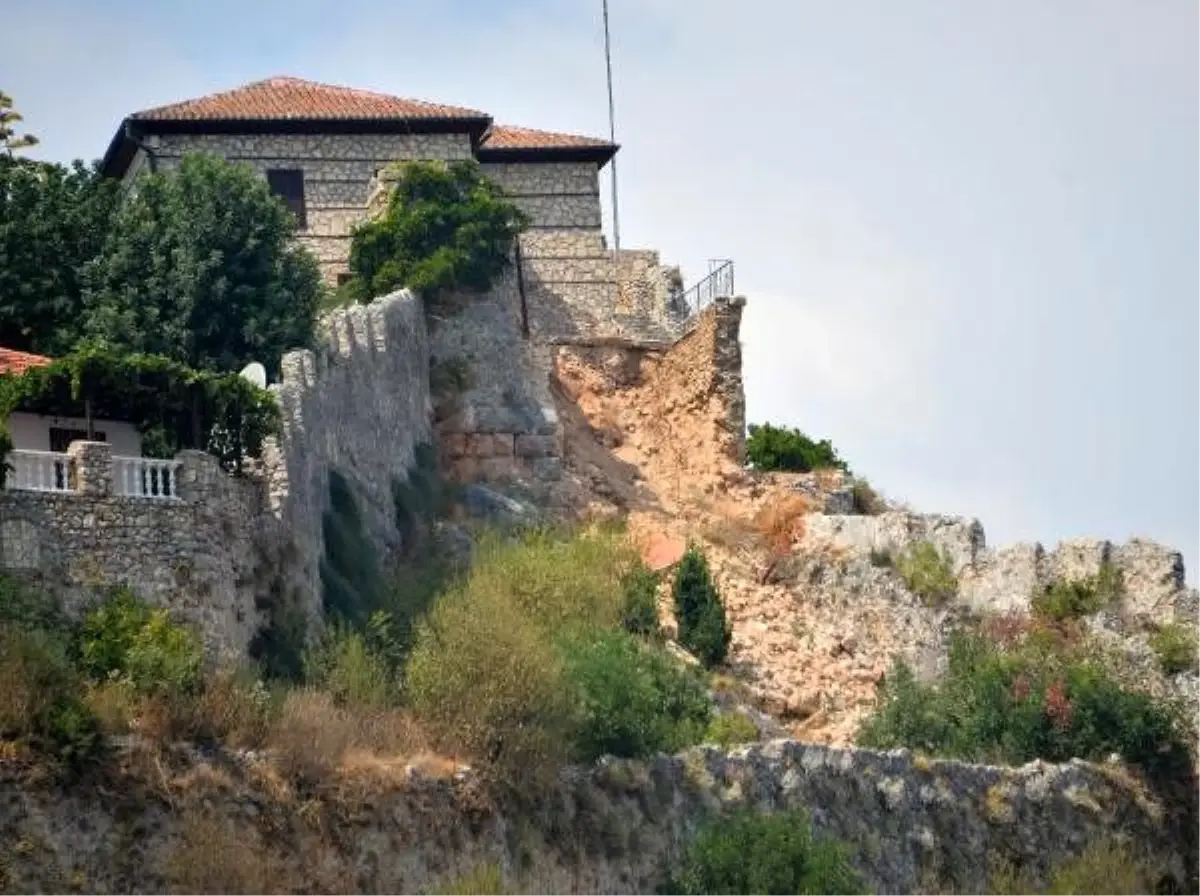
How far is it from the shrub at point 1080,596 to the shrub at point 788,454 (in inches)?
260

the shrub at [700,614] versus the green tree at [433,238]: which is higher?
the green tree at [433,238]

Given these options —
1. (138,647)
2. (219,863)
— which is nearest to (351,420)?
(138,647)

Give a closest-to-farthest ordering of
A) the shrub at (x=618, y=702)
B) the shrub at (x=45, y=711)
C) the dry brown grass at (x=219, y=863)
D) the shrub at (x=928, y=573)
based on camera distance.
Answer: the shrub at (x=45, y=711) → the dry brown grass at (x=219, y=863) → the shrub at (x=618, y=702) → the shrub at (x=928, y=573)

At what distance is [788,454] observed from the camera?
60.3 metres

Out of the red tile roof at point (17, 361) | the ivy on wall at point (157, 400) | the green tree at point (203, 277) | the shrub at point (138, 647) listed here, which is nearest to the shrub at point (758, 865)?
the shrub at point (138, 647)

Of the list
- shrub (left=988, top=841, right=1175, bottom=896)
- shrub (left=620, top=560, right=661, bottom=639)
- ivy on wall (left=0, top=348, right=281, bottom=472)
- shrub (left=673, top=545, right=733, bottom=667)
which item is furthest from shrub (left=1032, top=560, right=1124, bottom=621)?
ivy on wall (left=0, top=348, right=281, bottom=472)

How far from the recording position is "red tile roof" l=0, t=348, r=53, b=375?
43.9 meters

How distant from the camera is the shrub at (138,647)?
3888cm

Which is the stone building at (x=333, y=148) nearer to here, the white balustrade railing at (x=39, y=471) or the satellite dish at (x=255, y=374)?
the satellite dish at (x=255, y=374)

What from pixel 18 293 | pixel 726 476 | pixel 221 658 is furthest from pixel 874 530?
pixel 221 658

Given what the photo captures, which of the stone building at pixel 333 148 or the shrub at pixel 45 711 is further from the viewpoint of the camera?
the stone building at pixel 333 148

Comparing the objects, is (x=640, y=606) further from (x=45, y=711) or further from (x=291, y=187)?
(x=45, y=711)

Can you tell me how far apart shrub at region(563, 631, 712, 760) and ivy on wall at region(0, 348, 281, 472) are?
446 cm

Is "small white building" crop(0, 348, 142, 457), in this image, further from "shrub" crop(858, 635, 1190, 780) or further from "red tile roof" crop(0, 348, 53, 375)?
"shrub" crop(858, 635, 1190, 780)
